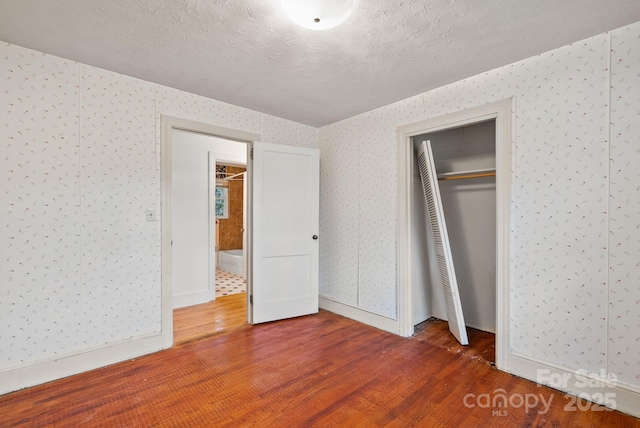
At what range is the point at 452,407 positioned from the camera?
190cm

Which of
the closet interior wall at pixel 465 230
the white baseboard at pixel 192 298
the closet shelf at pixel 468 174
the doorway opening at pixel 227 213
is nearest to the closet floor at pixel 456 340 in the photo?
the closet interior wall at pixel 465 230

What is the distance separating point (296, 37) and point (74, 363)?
2.86 meters

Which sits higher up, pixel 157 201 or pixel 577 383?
pixel 157 201

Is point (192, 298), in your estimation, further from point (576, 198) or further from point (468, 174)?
point (576, 198)

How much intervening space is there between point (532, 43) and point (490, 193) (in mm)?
1440

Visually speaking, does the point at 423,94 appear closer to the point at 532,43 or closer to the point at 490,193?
the point at 532,43

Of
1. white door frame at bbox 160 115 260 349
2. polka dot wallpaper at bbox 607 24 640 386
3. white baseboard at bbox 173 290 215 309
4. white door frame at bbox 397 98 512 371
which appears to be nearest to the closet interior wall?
white door frame at bbox 397 98 512 371

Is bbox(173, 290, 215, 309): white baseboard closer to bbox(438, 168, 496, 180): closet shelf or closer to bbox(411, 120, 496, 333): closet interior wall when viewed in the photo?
bbox(411, 120, 496, 333): closet interior wall

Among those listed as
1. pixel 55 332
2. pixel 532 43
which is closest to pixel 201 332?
pixel 55 332

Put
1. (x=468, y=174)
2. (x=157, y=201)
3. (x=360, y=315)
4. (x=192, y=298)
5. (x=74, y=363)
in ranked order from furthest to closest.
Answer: (x=192, y=298) → (x=360, y=315) → (x=468, y=174) → (x=157, y=201) → (x=74, y=363)

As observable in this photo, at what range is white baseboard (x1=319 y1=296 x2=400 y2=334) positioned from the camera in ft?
10.3

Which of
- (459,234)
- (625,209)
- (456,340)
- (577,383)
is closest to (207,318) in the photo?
(456,340)

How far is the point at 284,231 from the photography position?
3480mm

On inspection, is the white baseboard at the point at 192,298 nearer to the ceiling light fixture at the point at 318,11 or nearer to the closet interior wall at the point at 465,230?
the closet interior wall at the point at 465,230
